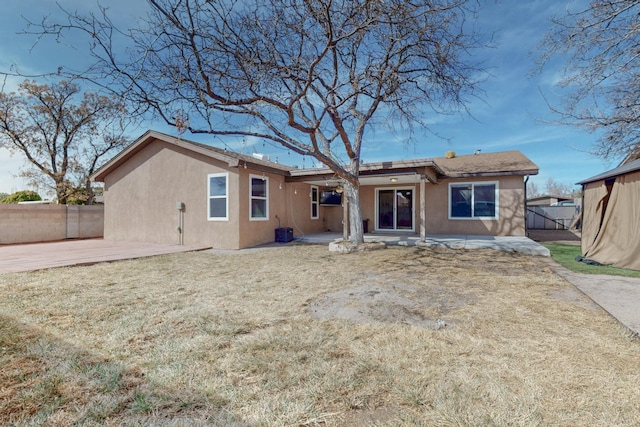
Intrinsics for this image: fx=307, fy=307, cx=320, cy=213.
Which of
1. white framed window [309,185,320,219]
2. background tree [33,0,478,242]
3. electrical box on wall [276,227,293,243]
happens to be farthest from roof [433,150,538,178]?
electrical box on wall [276,227,293,243]

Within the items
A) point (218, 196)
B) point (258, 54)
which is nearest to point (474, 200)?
point (218, 196)

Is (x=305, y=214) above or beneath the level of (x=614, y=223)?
above

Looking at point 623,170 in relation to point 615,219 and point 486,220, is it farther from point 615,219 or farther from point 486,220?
point 486,220

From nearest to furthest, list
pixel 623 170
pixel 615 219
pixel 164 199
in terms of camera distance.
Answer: pixel 623 170 → pixel 615 219 → pixel 164 199

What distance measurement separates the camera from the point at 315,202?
559 inches

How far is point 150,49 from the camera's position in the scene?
16.8 feet

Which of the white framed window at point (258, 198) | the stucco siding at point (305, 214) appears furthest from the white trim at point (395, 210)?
the white framed window at point (258, 198)

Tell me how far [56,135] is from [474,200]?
21.8 m

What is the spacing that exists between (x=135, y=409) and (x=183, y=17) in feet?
18.7

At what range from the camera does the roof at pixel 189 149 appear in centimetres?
933

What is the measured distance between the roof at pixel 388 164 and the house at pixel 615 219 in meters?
2.93

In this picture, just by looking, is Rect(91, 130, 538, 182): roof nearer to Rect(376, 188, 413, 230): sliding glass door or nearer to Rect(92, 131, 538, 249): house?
Rect(92, 131, 538, 249): house

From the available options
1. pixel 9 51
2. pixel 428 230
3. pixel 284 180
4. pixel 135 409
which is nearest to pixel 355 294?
pixel 135 409

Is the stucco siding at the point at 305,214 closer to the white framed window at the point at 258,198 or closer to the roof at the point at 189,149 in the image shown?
the roof at the point at 189,149
